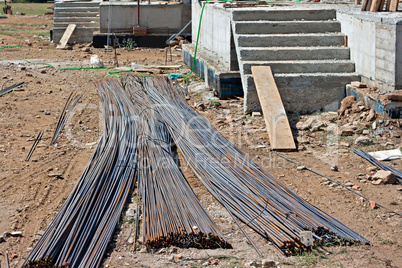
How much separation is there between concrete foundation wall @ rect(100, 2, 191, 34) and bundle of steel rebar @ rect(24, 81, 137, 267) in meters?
11.0

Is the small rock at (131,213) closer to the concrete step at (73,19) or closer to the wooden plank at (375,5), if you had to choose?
the wooden plank at (375,5)

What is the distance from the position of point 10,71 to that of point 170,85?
15.5 feet

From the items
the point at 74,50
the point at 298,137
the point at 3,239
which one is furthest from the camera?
the point at 74,50

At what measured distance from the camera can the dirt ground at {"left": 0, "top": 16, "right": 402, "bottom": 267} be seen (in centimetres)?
451

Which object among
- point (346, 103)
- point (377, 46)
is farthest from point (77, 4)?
point (377, 46)

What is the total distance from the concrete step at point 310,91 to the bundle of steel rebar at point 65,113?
3.03m

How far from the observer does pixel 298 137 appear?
7836 mm

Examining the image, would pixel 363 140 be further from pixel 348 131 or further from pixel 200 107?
pixel 200 107

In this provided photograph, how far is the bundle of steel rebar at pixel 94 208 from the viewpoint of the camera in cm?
437

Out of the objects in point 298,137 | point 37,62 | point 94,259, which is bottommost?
point 94,259

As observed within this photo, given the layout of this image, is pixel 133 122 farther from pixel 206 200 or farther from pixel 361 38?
pixel 361 38

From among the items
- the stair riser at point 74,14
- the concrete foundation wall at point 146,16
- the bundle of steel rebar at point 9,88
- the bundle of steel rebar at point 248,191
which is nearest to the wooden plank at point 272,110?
the bundle of steel rebar at point 248,191

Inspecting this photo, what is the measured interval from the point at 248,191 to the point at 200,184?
2.57 ft

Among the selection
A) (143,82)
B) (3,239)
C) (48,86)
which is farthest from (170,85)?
(3,239)
